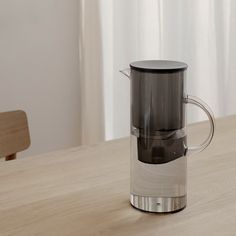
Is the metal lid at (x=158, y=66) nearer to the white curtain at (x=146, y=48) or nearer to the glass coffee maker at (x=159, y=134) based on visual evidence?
the glass coffee maker at (x=159, y=134)

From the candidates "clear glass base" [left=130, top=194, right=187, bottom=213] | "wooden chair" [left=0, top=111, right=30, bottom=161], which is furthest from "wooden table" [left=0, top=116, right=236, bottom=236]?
"wooden chair" [left=0, top=111, right=30, bottom=161]

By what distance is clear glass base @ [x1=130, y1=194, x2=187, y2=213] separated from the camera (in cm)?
98

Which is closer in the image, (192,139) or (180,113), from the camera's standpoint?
(180,113)

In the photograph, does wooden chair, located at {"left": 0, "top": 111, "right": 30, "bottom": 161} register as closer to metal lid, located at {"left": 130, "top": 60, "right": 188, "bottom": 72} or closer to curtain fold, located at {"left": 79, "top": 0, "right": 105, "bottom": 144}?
metal lid, located at {"left": 130, "top": 60, "right": 188, "bottom": 72}

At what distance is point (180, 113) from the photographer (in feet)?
3.14

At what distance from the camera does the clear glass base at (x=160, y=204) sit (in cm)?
98

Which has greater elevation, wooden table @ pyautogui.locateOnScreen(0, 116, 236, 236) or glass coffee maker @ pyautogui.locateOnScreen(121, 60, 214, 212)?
glass coffee maker @ pyautogui.locateOnScreen(121, 60, 214, 212)

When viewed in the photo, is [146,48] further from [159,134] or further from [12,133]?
[159,134]

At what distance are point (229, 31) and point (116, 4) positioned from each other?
52 centimetres

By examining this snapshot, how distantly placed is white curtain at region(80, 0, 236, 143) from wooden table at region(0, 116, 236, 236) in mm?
1164

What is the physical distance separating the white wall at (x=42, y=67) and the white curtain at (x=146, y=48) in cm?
7

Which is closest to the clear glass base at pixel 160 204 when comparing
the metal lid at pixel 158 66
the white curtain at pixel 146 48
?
the metal lid at pixel 158 66

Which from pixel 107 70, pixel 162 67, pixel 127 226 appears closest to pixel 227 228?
pixel 127 226

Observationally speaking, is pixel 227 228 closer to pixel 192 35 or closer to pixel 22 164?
pixel 22 164
